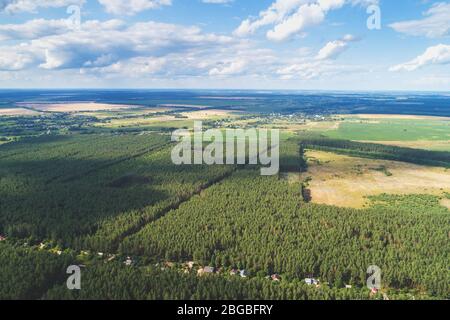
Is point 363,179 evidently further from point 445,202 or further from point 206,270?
point 206,270

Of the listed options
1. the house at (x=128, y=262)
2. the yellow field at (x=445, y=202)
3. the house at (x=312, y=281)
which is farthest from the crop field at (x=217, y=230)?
the house at (x=312, y=281)

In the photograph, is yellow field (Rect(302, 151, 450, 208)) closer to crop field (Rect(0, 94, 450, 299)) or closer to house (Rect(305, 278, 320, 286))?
crop field (Rect(0, 94, 450, 299))

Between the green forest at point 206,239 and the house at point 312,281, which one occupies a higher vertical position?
the green forest at point 206,239

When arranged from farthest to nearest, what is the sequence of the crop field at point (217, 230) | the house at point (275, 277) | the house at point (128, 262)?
the house at point (128, 262) → the house at point (275, 277) → the crop field at point (217, 230)

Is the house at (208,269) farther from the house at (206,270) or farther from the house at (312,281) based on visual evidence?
the house at (312,281)

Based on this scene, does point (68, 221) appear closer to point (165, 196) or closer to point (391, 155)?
point (165, 196)

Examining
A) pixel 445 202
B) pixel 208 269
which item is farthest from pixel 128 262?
pixel 445 202

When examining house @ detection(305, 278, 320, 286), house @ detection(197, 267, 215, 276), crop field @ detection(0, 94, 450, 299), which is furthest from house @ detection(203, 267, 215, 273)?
house @ detection(305, 278, 320, 286)
